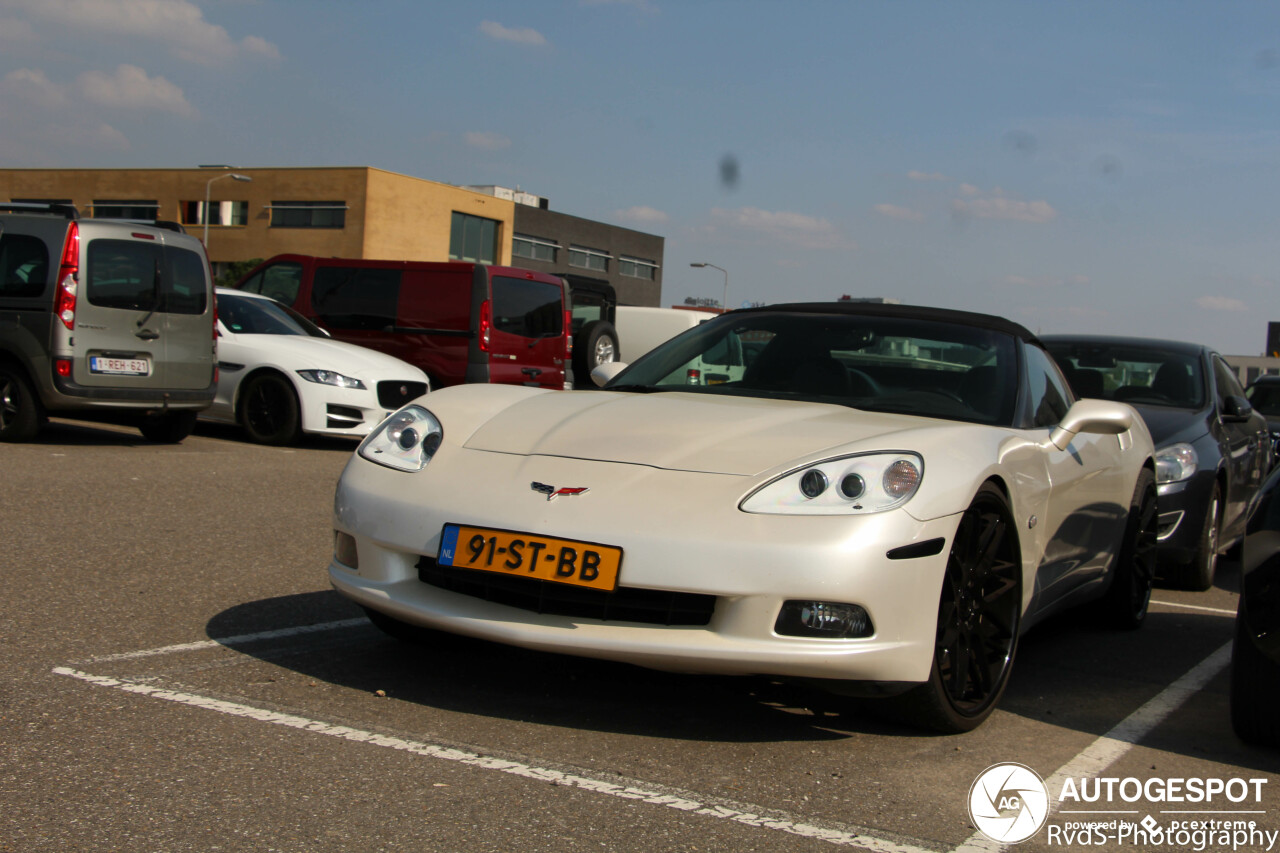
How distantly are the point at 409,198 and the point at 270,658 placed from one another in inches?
2104

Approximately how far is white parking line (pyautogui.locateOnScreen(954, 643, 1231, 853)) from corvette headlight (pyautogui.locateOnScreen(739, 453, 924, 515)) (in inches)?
33.6

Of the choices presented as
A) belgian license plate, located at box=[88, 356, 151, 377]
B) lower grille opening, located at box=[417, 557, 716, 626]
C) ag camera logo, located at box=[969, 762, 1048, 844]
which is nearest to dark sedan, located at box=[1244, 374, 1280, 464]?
belgian license plate, located at box=[88, 356, 151, 377]

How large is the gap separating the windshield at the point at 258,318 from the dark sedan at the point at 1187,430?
734cm

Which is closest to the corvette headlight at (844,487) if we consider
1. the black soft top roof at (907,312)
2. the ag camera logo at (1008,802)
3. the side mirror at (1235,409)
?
the ag camera logo at (1008,802)

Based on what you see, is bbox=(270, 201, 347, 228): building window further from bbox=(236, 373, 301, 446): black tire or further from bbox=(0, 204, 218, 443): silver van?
bbox=(0, 204, 218, 443): silver van

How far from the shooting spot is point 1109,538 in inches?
205

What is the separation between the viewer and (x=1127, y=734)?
153 inches

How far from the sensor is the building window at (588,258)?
71.9 metres

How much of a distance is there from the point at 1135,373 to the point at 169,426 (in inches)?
308

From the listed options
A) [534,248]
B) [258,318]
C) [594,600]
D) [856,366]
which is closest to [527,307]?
[258,318]

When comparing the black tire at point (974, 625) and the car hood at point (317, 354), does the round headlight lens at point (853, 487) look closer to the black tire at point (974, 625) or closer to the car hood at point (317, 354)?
the black tire at point (974, 625)

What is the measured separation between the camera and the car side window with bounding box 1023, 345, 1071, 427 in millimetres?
4578

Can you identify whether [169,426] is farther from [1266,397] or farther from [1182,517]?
[1266,397]

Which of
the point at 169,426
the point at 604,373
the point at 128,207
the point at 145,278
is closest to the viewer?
the point at 604,373
